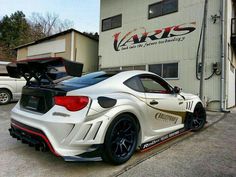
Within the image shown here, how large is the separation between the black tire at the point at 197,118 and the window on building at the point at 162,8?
7.02 m

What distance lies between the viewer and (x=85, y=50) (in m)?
15.3

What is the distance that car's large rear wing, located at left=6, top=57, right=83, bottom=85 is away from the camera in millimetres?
2768

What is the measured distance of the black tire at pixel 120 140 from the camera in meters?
2.63

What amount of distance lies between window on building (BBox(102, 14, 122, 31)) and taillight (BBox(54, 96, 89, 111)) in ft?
36.2

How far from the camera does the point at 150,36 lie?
36.6ft

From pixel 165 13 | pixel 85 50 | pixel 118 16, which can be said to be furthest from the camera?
pixel 85 50

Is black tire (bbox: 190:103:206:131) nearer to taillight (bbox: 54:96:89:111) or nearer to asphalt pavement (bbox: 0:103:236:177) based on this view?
asphalt pavement (bbox: 0:103:236:177)

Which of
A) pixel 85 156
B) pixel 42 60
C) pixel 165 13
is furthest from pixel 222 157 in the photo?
pixel 165 13

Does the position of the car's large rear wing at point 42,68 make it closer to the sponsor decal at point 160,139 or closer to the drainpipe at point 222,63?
the sponsor decal at point 160,139

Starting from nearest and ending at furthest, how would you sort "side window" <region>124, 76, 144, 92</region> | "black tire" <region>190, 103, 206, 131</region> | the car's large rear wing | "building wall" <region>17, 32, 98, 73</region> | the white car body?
the car's large rear wing
"side window" <region>124, 76, 144, 92</region>
"black tire" <region>190, 103, 206, 131</region>
the white car body
"building wall" <region>17, 32, 98, 73</region>

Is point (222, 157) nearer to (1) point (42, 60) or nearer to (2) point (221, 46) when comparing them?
(1) point (42, 60)

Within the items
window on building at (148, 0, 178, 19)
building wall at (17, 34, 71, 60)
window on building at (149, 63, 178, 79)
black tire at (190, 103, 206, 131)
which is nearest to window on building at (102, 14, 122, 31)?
window on building at (148, 0, 178, 19)

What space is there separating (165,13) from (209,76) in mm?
4068

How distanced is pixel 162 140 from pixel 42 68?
2.32m
